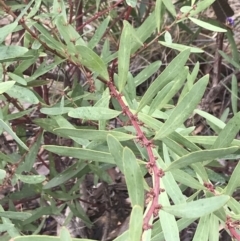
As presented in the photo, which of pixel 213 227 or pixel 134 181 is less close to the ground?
pixel 134 181

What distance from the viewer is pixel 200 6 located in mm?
895

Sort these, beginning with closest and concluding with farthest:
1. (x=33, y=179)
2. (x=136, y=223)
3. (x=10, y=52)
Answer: (x=136, y=223), (x=10, y=52), (x=33, y=179)

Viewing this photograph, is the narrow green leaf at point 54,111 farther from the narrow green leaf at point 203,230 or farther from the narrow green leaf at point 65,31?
the narrow green leaf at point 203,230

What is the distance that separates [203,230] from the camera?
0.63 metres

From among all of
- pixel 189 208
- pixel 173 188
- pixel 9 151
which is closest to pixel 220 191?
pixel 173 188

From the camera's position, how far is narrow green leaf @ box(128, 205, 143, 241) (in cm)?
47

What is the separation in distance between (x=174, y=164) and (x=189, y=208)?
0.24 ft

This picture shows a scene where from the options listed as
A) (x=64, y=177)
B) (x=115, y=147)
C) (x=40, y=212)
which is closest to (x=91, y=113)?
(x=115, y=147)

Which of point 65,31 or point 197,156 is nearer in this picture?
point 197,156

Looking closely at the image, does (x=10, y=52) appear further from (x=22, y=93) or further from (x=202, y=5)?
(x=202, y=5)

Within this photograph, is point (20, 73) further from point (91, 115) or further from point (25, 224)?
point (25, 224)

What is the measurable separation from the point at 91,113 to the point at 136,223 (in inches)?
10.5

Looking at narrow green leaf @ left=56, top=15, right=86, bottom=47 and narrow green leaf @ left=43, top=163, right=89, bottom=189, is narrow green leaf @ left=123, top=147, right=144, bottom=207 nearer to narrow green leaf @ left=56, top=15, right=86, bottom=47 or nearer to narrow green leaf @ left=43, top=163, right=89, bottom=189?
narrow green leaf @ left=56, top=15, right=86, bottom=47

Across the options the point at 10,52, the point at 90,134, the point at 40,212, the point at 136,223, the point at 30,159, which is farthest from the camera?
the point at 40,212
